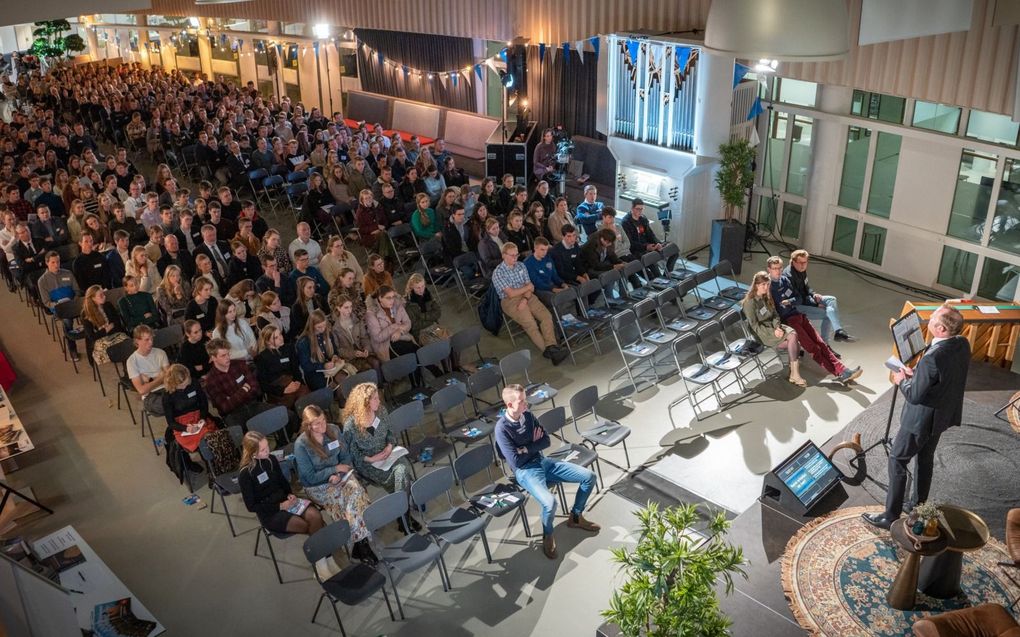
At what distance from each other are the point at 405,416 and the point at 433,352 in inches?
45.1

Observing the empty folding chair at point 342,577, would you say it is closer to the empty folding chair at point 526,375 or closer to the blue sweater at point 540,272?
the empty folding chair at point 526,375

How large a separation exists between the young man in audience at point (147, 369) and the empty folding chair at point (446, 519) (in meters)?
2.80

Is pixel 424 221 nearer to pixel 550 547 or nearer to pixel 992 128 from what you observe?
pixel 550 547

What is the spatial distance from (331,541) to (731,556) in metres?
2.62

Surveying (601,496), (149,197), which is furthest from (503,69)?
(601,496)

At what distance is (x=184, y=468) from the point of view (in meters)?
7.19

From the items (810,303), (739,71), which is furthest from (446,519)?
(739,71)

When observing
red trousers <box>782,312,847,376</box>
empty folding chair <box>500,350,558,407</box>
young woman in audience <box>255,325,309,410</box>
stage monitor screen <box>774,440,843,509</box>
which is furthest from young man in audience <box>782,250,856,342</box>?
young woman in audience <box>255,325,309,410</box>

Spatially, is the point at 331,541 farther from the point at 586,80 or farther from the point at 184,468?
the point at 586,80

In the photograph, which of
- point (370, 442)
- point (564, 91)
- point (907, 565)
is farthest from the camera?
point (564, 91)

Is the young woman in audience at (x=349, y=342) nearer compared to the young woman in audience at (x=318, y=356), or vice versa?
the young woman in audience at (x=318, y=356)

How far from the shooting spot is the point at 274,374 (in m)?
7.71

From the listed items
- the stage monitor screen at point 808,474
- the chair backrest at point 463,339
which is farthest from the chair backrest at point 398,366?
the stage monitor screen at point 808,474

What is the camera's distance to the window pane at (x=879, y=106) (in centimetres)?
1058
